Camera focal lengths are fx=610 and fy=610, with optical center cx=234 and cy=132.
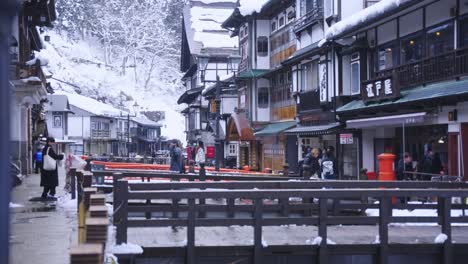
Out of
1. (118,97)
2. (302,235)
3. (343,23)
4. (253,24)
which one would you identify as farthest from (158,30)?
(302,235)

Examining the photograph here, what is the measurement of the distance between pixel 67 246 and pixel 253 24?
35.3m

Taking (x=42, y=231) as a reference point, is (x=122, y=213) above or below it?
above

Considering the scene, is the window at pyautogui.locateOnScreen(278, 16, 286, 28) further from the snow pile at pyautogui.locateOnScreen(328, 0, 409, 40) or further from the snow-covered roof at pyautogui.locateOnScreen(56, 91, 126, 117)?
the snow-covered roof at pyautogui.locateOnScreen(56, 91, 126, 117)

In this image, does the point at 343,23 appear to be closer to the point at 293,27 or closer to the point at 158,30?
the point at 293,27

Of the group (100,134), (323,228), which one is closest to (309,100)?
(323,228)

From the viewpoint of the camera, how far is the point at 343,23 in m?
25.2

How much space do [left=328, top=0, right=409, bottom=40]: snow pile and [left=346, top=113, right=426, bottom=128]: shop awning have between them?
3720 mm

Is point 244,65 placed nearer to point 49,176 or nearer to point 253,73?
point 253,73

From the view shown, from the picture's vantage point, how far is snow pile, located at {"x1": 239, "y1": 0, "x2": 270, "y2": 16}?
137 ft

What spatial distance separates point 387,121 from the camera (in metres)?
22.2

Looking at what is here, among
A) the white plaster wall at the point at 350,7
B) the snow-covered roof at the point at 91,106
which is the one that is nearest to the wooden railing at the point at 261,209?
the white plaster wall at the point at 350,7

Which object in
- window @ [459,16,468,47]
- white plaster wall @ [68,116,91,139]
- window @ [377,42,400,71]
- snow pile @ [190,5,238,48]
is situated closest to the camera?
window @ [459,16,468,47]

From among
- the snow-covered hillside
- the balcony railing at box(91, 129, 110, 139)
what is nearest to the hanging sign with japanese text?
the balcony railing at box(91, 129, 110, 139)

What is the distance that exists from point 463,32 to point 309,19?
13.7m
